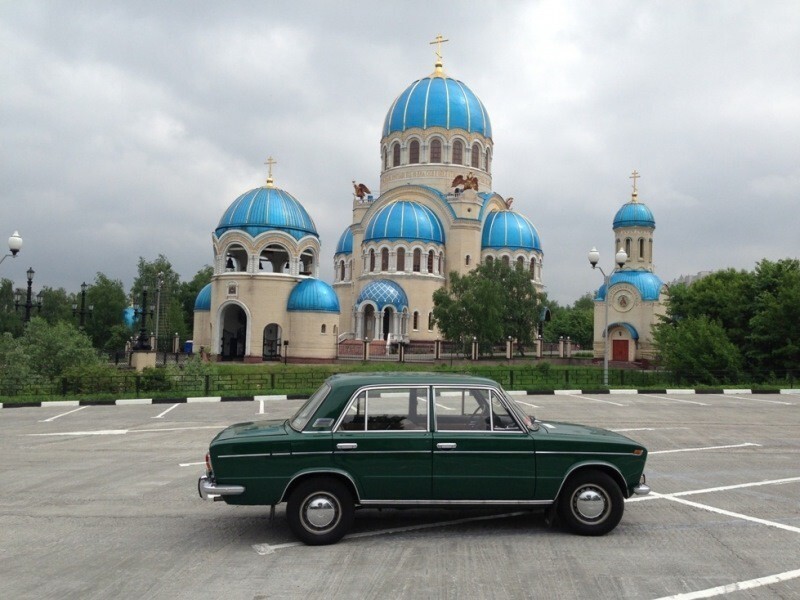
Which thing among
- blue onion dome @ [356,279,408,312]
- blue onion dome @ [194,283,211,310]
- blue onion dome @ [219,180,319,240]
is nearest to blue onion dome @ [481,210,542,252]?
blue onion dome @ [356,279,408,312]

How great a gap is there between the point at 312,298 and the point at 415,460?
34.1 m

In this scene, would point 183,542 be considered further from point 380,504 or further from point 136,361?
point 136,361

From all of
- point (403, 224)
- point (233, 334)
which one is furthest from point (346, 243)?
point (233, 334)

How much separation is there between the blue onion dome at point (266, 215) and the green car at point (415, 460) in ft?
114

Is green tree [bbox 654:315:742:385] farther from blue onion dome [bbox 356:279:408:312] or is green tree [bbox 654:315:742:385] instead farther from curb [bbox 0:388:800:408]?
blue onion dome [bbox 356:279:408:312]

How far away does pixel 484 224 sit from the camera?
52.2m

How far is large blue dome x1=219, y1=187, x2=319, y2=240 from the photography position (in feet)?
133

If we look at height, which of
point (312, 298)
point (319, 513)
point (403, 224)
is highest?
point (403, 224)

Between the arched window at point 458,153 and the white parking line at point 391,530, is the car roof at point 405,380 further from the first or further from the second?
the arched window at point 458,153

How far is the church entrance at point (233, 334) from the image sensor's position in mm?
42938

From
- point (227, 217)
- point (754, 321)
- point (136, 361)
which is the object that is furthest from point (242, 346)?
point (754, 321)

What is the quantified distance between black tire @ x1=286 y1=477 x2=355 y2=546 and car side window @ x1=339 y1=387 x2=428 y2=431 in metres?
0.61

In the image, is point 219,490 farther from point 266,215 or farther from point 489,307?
point 266,215

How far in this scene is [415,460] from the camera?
21.4 feet
